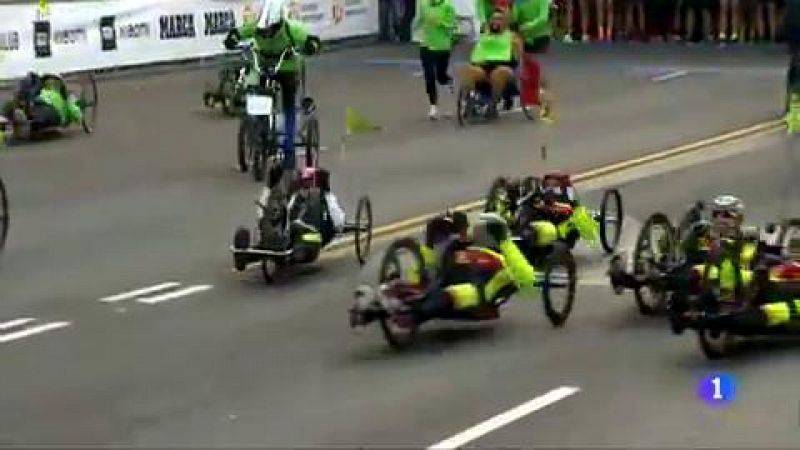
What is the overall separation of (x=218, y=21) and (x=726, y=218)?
2219cm

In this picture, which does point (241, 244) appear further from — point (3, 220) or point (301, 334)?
point (3, 220)

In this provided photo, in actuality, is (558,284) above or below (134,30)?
below

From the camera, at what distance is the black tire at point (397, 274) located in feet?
34.8

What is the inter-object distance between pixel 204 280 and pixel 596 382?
155 inches

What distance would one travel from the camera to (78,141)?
21844mm

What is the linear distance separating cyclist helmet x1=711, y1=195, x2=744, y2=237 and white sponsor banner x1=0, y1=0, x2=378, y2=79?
18.3 m

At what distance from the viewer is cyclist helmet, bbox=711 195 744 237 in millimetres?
10789

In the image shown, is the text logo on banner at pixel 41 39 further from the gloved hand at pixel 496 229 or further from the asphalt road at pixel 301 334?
the gloved hand at pixel 496 229

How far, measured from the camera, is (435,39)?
23.6 meters

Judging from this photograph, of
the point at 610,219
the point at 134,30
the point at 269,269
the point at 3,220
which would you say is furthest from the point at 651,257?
the point at 134,30

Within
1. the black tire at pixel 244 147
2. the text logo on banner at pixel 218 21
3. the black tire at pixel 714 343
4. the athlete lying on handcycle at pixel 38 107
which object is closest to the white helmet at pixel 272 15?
the black tire at pixel 244 147

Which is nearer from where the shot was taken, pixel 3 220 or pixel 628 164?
pixel 3 220

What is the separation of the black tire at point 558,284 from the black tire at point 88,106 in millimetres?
12153

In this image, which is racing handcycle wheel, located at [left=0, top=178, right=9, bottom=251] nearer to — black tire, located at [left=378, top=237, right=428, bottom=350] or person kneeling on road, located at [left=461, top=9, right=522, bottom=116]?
black tire, located at [left=378, top=237, right=428, bottom=350]
